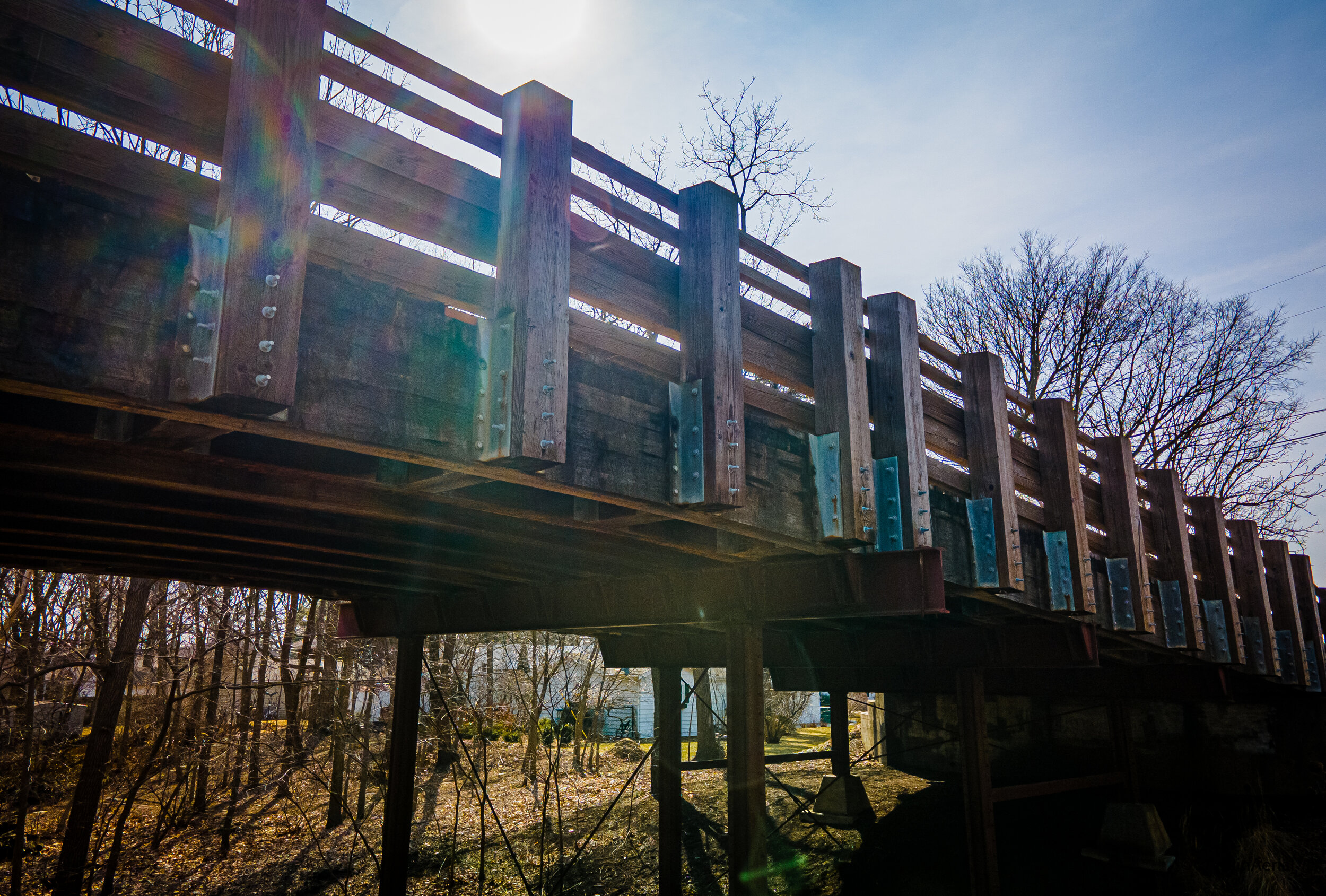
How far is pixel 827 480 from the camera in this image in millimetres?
4742

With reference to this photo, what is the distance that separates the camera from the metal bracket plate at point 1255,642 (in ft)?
35.2

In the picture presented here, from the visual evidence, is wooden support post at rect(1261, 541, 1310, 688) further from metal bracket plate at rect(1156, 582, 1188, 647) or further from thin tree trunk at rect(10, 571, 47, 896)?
thin tree trunk at rect(10, 571, 47, 896)

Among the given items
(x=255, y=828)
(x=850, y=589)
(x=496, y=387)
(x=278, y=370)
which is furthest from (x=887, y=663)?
(x=255, y=828)

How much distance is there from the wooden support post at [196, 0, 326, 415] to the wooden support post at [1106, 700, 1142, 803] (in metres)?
12.6

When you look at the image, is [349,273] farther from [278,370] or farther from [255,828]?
[255,828]

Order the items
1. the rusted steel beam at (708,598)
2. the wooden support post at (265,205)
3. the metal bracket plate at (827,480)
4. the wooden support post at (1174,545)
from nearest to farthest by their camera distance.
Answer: the wooden support post at (265,205) → the metal bracket plate at (827,480) → the rusted steel beam at (708,598) → the wooden support post at (1174,545)

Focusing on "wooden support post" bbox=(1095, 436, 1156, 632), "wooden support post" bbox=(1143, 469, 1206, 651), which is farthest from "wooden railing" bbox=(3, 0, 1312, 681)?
"wooden support post" bbox=(1143, 469, 1206, 651)

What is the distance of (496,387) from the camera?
10.2 feet

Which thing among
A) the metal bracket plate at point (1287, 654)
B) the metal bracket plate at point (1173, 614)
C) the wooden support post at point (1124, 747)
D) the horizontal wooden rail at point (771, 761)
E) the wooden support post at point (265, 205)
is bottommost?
the horizontal wooden rail at point (771, 761)

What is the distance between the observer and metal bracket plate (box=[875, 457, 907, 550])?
491cm

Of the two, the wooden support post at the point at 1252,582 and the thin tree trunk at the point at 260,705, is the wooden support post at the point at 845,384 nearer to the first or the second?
the wooden support post at the point at 1252,582

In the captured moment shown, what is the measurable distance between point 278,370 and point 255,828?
16.6 metres

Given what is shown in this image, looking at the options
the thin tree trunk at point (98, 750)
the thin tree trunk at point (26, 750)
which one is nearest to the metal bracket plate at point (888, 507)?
the thin tree trunk at point (26, 750)

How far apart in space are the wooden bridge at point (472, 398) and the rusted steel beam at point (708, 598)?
0.03 metres
